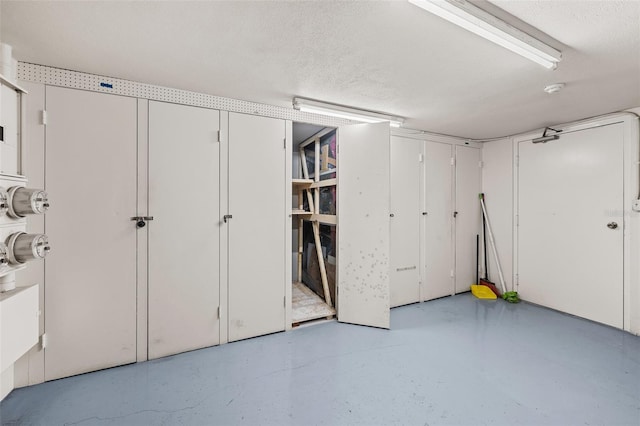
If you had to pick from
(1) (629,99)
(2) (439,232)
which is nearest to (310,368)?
(2) (439,232)

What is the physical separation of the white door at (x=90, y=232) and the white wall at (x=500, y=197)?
4687mm

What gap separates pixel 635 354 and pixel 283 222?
352cm

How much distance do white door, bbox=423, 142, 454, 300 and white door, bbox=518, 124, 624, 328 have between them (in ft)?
3.25

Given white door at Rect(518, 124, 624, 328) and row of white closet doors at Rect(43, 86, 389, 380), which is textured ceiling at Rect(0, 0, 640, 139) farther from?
white door at Rect(518, 124, 624, 328)

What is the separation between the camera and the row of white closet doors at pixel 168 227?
77.5 inches

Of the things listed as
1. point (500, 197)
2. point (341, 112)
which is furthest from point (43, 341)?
point (500, 197)

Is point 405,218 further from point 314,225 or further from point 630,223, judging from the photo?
point 630,223

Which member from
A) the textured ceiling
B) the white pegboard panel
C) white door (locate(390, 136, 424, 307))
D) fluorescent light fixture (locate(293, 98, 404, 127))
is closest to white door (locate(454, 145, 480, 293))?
white door (locate(390, 136, 424, 307))

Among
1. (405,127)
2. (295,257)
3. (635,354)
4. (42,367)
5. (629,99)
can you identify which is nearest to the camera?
(42,367)

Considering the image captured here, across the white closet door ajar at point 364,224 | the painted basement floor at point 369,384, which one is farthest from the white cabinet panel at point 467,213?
the white closet door ajar at point 364,224

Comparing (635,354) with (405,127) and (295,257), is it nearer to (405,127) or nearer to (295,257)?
(405,127)

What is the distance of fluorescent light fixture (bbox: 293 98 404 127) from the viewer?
2481 millimetres

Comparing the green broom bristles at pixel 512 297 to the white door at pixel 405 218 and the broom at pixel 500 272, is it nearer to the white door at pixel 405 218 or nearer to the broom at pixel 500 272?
the broom at pixel 500 272

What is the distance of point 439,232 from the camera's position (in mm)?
3758
